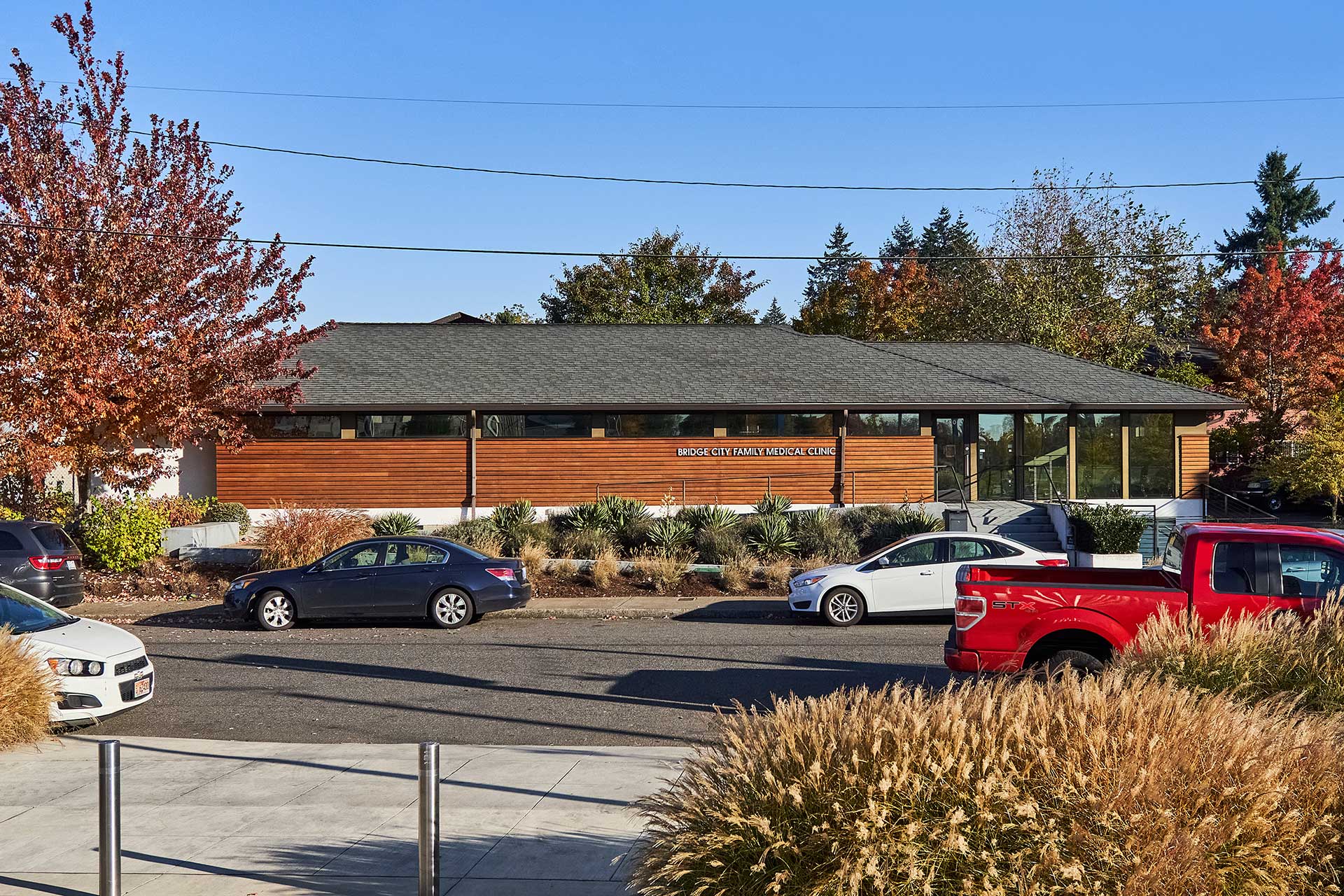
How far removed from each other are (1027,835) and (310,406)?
2650 cm

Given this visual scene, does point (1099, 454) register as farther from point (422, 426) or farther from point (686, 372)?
point (422, 426)

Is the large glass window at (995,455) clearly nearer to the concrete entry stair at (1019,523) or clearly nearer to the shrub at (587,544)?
the concrete entry stair at (1019,523)

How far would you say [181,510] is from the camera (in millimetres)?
25250

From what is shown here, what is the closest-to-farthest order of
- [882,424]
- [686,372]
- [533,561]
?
1. [533,561]
2. [882,424]
3. [686,372]

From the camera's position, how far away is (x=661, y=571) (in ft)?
69.0

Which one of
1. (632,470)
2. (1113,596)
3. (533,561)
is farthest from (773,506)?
(1113,596)

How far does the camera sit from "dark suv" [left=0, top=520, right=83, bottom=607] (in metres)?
17.8

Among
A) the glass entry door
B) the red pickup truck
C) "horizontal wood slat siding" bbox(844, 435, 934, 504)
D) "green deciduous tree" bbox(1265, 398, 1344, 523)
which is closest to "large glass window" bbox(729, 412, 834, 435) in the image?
"horizontal wood slat siding" bbox(844, 435, 934, 504)

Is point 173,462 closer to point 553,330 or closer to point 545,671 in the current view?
point 553,330

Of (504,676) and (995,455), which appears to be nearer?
(504,676)

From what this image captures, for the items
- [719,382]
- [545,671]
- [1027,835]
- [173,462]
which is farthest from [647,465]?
[1027,835]

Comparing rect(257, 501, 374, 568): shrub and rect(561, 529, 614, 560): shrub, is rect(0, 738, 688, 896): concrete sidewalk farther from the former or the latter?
rect(561, 529, 614, 560): shrub

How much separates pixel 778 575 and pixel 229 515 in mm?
13795

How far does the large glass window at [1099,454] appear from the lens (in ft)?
103
